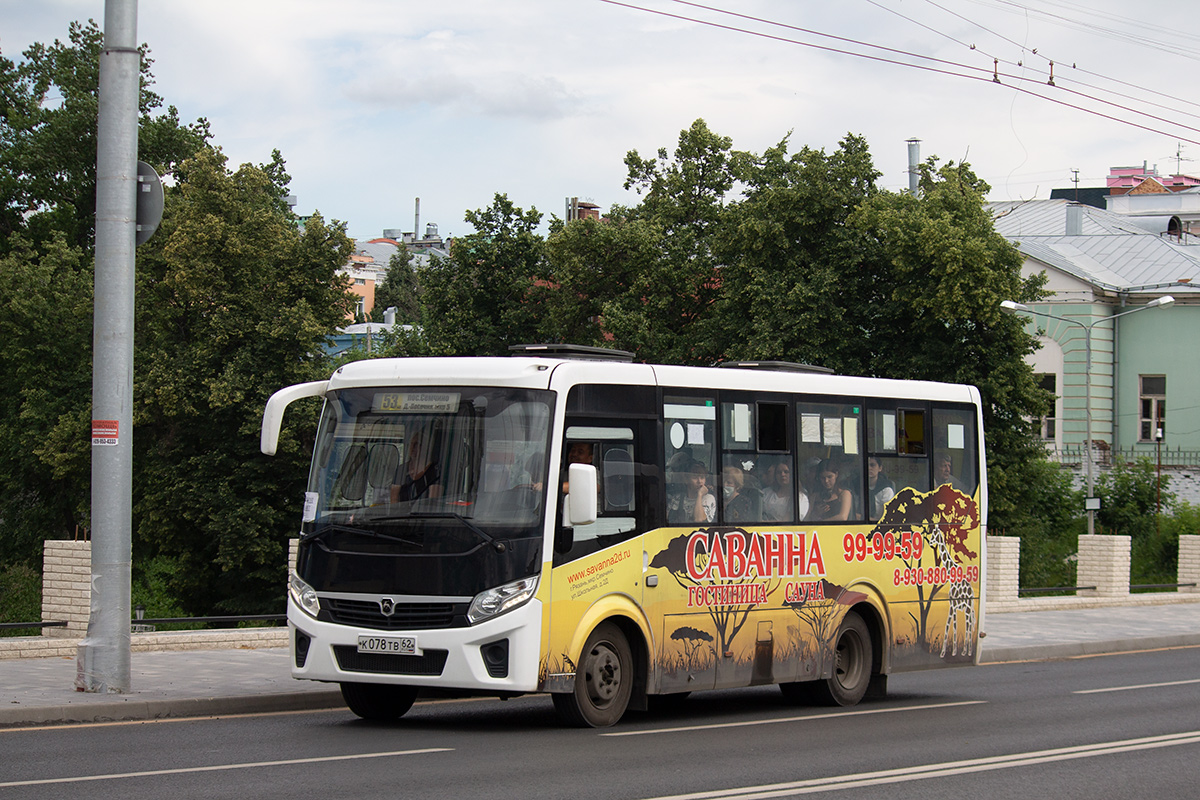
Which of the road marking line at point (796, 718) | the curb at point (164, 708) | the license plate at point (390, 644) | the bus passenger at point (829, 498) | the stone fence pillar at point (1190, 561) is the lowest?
the stone fence pillar at point (1190, 561)

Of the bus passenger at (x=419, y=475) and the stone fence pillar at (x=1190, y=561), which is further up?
the bus passenger at (x=419, y=475)

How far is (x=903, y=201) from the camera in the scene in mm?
42438

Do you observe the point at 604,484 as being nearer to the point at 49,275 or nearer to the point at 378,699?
the point at 378,699

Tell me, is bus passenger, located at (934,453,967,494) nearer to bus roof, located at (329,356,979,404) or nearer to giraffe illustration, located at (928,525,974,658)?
giraffe illustration, located at (928,525,974,658)

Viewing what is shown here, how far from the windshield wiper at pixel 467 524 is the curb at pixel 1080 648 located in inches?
424

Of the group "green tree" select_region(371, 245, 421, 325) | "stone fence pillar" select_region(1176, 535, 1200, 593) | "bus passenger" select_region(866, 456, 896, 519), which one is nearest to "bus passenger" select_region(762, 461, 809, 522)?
"bus passenger" select_region(866, 456, 896, 519)

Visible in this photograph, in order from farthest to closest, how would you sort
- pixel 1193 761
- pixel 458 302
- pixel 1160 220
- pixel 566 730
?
pixel 1160 220
pixel 458 302
pixel 566 730
pixel 1193 761

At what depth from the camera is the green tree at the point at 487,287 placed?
1807 inches

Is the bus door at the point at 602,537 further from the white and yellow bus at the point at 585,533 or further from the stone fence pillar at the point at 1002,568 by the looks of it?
the stone fence pillar at the point at 1002,568

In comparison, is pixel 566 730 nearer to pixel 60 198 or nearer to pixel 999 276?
pixel 999 276

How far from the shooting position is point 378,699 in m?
12.1

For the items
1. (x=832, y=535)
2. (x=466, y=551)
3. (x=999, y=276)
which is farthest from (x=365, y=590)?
(x=999, y=276)

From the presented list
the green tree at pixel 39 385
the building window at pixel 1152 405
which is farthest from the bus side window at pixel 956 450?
the building window at pixel 1152 405

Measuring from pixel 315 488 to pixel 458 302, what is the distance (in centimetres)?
3486
